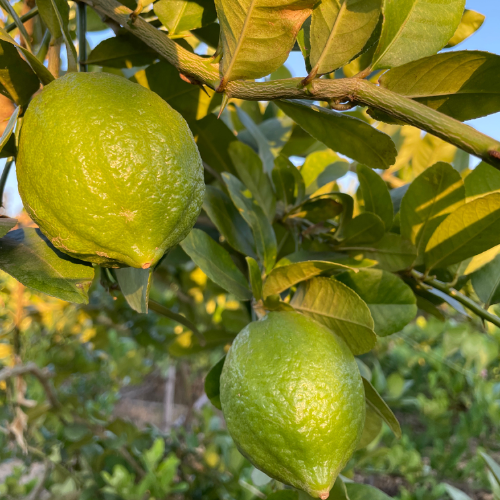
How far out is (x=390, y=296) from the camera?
2.04 ft

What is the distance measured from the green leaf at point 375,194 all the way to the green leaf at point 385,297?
12 centimetres

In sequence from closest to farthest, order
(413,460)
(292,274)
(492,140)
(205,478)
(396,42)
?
(492,140) < (396,42) < (292,274) < (205,478) < (413,460)

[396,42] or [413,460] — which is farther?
[413,460]

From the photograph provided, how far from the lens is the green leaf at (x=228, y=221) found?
2.21 feet

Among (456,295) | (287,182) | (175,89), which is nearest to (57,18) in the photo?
(175,89)

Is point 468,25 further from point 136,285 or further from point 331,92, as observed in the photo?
point 136,285

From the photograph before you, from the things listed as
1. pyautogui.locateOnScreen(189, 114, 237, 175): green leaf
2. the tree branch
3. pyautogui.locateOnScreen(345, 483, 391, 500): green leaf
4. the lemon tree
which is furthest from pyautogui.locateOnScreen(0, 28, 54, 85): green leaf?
pyautogui.locateOnScreen(345, 483, 391, 500): green leaf

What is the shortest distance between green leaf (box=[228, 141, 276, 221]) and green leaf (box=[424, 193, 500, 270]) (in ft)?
0.97

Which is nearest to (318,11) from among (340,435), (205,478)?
(340,435)

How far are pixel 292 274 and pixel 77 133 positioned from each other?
12.2 inches

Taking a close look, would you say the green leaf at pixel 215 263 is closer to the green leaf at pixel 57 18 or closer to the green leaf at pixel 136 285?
the green leaf at pixel 136 285

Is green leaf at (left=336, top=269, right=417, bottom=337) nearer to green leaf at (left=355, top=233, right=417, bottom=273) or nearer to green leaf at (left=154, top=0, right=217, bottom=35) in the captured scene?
green leaf at (left=355, top=233, right=417, bottom=273)

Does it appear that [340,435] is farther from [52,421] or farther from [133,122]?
[52,421]

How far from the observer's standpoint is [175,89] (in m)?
0.70
